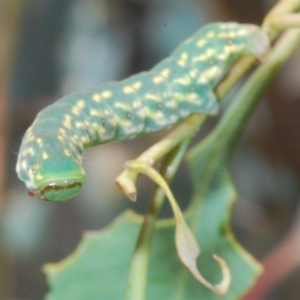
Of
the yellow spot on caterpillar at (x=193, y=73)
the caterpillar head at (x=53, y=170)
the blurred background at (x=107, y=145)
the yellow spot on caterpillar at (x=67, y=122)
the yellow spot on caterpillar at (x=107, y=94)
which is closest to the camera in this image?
the caterpillar head at (x=53, y=170)

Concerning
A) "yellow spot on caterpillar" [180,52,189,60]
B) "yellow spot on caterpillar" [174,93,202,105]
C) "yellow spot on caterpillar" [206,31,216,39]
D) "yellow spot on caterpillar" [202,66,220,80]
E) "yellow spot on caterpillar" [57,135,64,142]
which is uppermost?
"yellow spot on caterpillar" [206,31,216,39]

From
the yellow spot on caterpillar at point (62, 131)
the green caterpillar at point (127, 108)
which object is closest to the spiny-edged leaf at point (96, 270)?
the green caterpillar at point (127, 108)

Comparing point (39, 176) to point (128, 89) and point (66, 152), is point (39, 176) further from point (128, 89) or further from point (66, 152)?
point (128, 89)

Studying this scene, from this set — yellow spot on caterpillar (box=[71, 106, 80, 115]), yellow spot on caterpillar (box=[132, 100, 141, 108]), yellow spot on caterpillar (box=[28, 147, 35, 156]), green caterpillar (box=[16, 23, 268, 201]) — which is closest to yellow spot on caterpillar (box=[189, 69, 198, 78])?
green caterpillar (box=[16, 23, 268, 201])

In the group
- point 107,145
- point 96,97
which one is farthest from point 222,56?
point 107,145

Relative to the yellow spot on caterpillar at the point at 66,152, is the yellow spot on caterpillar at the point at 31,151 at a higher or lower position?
lower

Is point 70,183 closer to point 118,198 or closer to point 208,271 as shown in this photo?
point 208,271

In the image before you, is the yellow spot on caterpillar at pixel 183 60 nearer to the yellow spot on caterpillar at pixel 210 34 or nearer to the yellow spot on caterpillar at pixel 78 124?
the yellow spot on caterpillar at pixel 210 34

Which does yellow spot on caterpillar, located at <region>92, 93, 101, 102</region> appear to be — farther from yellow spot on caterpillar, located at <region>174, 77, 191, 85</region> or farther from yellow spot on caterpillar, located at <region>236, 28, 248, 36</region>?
yellow spot on caterpillar, located at <region>236, 28, 248, 36</region>
